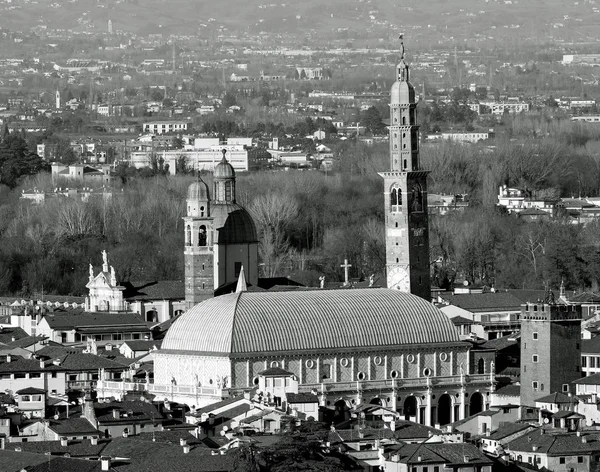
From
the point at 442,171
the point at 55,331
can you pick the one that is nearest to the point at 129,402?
the point at 55,331

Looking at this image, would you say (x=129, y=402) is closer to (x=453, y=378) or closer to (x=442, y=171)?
(x=453, y=378)

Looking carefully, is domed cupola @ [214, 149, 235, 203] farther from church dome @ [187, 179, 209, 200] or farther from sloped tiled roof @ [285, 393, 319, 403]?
sloped tiled roof @ [285, 393, 319, 403]

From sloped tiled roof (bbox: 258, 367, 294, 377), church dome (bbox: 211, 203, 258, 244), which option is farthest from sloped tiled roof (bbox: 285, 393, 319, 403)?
church dome (bbox: 211, 203, 258, 244)

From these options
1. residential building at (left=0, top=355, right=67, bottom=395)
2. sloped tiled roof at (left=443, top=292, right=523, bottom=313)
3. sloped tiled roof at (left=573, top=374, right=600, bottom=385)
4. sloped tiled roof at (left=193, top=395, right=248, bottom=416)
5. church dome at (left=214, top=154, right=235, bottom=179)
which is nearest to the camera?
sloped tiled roof at (left=193, top=395, right=248, bottom=416)

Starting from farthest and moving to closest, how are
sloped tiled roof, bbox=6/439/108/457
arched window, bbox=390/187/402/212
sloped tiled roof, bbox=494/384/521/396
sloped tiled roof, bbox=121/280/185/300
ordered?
sloped tiled roof, bbox=121/280/185/300 < arched window, bbox=390/187/402/212 < sloped tiled roof, bbox=494/384/521/396 < sloped tiled roof, bbox=6/439/108/457

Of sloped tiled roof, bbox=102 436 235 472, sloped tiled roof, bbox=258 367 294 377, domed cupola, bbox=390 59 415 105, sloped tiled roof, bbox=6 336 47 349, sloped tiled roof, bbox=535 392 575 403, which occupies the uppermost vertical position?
domed cupola, bbox=390 59 415 105

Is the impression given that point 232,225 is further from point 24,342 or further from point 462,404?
point 462,404

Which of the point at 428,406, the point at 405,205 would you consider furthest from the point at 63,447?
the point at 405,205

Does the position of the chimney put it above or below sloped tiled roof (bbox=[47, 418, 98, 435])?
above
